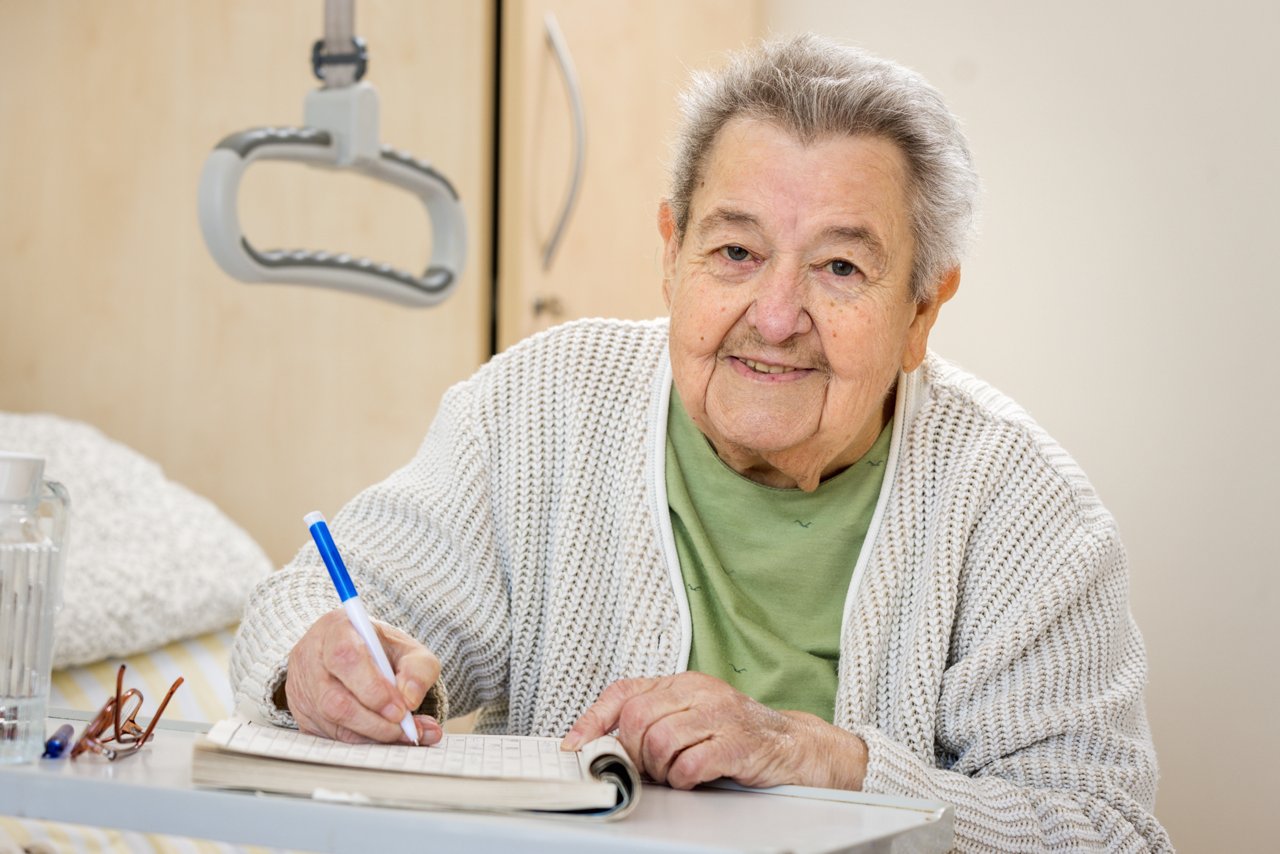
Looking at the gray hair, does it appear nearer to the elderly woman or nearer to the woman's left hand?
the elderly woman

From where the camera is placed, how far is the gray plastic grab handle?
1299 mm

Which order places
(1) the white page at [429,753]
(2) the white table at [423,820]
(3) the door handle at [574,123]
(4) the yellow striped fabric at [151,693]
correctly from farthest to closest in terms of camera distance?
1. (3) the door handle at [574,123]
2. (4) the yellow striped fabric at [151,693]
3. (1) the white page at [429,753]
4. (2) the white table at [423,820]

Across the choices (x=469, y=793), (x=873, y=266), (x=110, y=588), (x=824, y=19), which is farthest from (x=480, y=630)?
(x=824, y=19)

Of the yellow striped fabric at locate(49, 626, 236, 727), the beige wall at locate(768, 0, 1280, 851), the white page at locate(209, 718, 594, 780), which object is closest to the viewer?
the white page at locate(209, 718, 594, 780)

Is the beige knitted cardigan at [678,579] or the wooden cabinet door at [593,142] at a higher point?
the wooden cabinet door at [593,142]

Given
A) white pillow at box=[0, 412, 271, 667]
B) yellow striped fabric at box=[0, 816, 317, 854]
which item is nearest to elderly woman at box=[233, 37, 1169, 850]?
yellow striped fabric at box=[0, 816, 317, 854]

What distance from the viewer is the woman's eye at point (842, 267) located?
4.21 feet

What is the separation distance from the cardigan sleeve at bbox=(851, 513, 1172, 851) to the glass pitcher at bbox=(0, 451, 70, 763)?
0.59 meters

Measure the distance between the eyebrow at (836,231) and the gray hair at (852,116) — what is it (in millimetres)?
68

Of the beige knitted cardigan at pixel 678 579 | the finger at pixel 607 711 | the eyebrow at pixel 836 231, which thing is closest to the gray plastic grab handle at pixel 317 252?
the beige knitted cardigan at pixel 678 579

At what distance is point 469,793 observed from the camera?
74 cm

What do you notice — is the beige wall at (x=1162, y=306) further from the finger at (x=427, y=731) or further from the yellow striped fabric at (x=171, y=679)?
the finger at (x=427, y=731)

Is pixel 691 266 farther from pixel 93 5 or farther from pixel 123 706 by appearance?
pixel 93 5

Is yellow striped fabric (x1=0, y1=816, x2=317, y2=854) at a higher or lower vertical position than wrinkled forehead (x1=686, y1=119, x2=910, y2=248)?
lower
